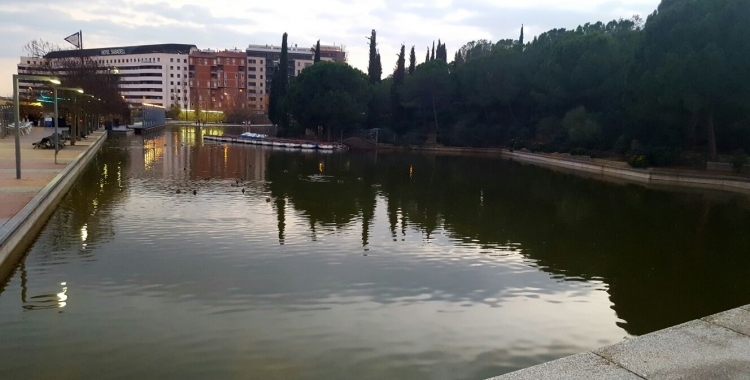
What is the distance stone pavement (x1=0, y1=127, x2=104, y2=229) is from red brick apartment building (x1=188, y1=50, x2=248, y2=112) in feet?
336

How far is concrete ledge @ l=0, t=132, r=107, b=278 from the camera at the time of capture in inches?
456

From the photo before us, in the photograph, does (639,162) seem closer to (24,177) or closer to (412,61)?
(24,177)

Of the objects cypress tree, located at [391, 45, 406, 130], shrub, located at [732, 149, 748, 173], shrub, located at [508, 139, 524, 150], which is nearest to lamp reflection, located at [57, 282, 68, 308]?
shrub, located at [732, 149, 748, 173]

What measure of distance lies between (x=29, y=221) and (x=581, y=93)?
39640 millimetres

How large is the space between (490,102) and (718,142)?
2172 cm

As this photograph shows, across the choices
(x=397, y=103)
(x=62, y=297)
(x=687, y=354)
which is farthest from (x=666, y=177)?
(x=397, y=103)

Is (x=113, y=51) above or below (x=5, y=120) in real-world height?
above

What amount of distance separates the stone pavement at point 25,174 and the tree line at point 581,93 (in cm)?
2721

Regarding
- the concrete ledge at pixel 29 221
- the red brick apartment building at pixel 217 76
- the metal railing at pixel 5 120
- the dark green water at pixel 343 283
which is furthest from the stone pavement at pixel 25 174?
the red brick apartment building at pixel 217 76

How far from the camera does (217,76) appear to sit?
13562 cm

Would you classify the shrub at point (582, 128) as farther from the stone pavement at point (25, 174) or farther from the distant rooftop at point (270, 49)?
the distant rooftop at point (270, 49)

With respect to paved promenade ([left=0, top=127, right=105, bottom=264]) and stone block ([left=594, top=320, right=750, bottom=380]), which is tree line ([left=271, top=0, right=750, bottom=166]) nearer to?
stone block ([left=594, top=320, right=750, bottom=380])

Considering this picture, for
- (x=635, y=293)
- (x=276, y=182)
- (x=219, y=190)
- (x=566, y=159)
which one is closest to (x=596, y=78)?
(x=566, y=159)

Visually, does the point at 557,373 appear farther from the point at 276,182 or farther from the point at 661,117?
the point at 661,117
